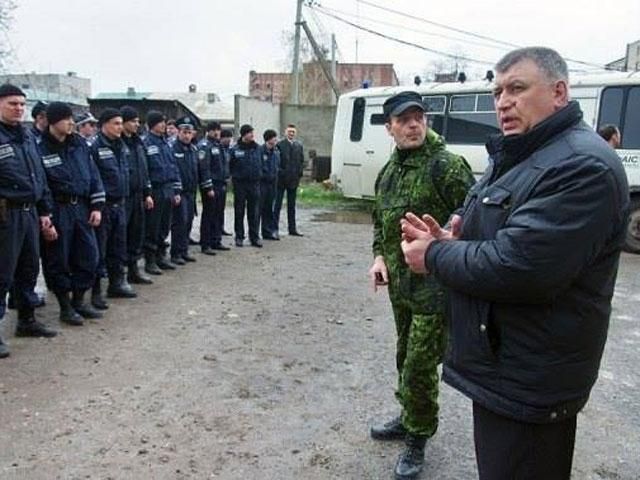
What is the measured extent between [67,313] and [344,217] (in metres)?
9.28

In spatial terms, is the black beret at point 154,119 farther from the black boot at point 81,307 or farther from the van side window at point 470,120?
the van side window at point 470,120

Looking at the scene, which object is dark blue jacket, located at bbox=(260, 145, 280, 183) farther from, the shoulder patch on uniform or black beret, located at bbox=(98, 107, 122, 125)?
the shoulder patch on uniform

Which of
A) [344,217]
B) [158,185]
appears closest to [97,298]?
[158,185]

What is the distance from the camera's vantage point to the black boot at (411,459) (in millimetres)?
3188

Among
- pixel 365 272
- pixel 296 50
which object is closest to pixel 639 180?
pixel 365 272

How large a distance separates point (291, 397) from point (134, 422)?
1.01m

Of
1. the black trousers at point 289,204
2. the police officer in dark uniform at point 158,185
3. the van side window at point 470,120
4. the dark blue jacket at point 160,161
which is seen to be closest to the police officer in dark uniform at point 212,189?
the police officer in dark uniform at point 158,185

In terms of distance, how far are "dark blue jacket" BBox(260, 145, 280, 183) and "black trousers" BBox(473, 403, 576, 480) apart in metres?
8.76

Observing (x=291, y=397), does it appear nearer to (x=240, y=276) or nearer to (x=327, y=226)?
(x=240, y=276)

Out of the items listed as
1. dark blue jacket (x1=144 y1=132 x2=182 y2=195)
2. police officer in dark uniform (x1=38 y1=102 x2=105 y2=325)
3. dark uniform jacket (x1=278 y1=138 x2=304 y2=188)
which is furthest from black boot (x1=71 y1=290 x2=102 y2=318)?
dark uniform jacket (x1=278 y1=138 x2=304 y2=188)

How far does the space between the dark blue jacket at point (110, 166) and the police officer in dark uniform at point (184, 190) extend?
76.1 inches

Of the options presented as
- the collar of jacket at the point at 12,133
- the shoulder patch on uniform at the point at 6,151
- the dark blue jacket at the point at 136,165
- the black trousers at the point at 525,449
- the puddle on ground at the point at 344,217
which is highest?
the collar of jacket at the point at 12,133

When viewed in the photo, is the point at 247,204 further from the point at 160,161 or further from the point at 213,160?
the point at 160,161

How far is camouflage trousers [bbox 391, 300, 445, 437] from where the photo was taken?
3113mm
